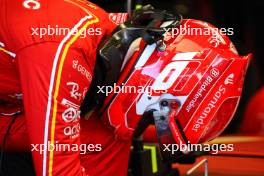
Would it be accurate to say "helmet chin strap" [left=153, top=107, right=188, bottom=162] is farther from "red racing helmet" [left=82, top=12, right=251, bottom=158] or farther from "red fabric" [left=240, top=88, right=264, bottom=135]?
"red fabric" [left=240, top=88, right=264, bottom=135]

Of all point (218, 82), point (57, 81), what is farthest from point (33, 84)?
point (218, 82)

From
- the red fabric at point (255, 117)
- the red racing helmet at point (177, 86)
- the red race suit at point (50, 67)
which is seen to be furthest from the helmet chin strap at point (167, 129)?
the red fabric at point (255, 117)

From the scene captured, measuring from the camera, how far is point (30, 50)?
0.86 m

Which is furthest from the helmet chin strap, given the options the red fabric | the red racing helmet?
the red fabric

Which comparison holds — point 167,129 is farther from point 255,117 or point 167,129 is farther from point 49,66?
point 255,117

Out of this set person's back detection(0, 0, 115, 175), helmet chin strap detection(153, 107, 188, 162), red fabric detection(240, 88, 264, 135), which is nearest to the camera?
person's back detection(0, 0, 115, 175)

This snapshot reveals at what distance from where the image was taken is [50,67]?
857mm

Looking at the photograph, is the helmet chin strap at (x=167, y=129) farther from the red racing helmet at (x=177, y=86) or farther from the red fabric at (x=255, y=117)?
the red fabric at (x=255, y=117)

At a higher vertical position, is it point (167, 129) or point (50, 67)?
point (50, 67)

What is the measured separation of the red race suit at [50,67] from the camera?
86cm

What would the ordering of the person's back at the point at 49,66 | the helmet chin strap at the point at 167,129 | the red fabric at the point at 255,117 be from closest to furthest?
the person's back at the point at 49,66
the helmet chin strap at the point at 167,129
the red fabric at the point at 255,117

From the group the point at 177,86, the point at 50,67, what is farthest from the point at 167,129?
the point at 50,67

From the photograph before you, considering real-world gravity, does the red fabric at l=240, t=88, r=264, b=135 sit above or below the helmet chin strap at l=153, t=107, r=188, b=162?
below

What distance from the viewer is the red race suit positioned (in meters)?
0.86
